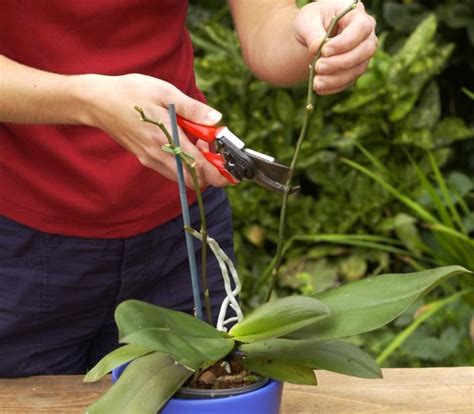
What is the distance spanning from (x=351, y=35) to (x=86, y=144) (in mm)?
392

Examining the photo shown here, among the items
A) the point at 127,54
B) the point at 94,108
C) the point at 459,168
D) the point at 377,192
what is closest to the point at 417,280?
the point at 94,108

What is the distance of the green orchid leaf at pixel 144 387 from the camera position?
1.01 m

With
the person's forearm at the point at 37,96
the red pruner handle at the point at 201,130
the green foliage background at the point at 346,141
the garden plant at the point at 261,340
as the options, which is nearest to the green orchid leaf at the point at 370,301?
the garden plant at the point at 261,340

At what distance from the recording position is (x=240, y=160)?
111cm

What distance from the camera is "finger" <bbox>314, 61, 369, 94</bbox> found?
→ 1.24 m

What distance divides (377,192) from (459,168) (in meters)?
0.38

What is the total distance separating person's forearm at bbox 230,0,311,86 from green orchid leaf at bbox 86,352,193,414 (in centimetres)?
53

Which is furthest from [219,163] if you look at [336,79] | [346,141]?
[346,141]

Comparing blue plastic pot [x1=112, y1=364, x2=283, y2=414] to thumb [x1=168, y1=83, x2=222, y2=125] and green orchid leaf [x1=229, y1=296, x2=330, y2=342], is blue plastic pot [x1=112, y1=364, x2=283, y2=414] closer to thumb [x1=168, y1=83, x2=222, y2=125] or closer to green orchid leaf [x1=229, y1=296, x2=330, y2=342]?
green orchid leaf [x1=229, y1=296, x2=330, y2=342]

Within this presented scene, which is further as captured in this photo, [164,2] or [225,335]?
[164,2]

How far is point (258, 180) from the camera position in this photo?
1.13 meters

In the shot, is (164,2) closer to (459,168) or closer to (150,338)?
(150,338)

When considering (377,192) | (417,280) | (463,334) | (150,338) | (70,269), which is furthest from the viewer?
(377,192)

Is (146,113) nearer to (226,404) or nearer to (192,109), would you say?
(192,109)
